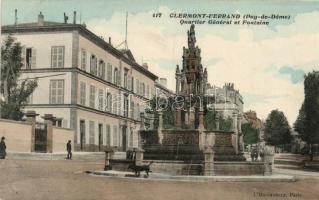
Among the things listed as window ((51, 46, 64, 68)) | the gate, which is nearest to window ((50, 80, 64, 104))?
window ((51, 46, 64, 68))

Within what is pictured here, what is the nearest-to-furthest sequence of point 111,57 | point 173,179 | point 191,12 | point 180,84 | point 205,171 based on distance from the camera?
point 191,12 < point 173,179 < point 205,171 < point 180,84 < point 111,57

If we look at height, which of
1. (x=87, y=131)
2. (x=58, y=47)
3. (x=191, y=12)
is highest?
(x=58, y=47)

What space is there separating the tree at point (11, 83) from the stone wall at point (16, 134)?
204 centimetres

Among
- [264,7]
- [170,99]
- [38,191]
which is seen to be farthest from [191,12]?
[170,99]

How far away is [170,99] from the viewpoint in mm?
22375

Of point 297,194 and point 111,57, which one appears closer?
point 297,194

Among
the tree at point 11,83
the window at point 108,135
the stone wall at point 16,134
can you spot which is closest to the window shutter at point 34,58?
the tree at point 11,83

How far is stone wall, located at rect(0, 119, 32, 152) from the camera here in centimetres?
2433

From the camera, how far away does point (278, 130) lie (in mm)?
93250

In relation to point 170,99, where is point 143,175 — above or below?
below

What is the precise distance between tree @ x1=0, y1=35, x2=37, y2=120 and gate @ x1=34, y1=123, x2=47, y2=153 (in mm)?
1712

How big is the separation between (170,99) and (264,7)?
821 centimetres

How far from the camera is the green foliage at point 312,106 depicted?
103 feet

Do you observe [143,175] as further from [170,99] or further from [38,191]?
[170,99]
